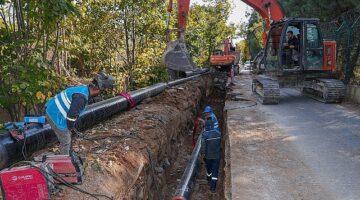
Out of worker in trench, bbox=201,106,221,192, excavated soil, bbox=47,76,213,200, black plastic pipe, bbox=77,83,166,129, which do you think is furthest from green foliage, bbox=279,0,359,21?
black plastic pipe, bbox=77,83,166,129

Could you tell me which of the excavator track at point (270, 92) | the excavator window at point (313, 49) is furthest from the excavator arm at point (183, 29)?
the excavator track at point (270, 92)

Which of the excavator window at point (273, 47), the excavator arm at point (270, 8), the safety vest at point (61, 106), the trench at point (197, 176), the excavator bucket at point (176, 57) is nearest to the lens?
the safety vest at point (61, 106)

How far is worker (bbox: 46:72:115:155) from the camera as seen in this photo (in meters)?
4.59

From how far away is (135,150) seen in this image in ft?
21.9

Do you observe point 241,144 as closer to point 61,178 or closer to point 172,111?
point 172,111

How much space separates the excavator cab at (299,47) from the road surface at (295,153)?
179 cm

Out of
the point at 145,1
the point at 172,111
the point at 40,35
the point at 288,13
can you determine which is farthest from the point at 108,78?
the point at 288,13

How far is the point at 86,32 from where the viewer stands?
18.2 m

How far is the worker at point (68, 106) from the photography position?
4.59m

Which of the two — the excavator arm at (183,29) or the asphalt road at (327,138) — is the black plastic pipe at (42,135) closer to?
the asphalt road at (327,138)

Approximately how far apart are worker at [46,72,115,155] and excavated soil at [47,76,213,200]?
63 centimetres

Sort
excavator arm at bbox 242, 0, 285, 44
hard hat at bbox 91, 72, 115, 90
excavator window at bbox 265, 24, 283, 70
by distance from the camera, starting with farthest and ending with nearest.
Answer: excavator arm at bbox 242, 0, 285, 44 < excavator window at bbox 265, 24, 283, 70 < hard hat at bbox 91, 72, 115, 90

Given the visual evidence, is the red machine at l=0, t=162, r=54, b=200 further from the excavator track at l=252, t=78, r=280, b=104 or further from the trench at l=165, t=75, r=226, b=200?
the excavator track at l=252, t=78, r=280, b=104

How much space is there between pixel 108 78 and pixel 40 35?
3.71 m
